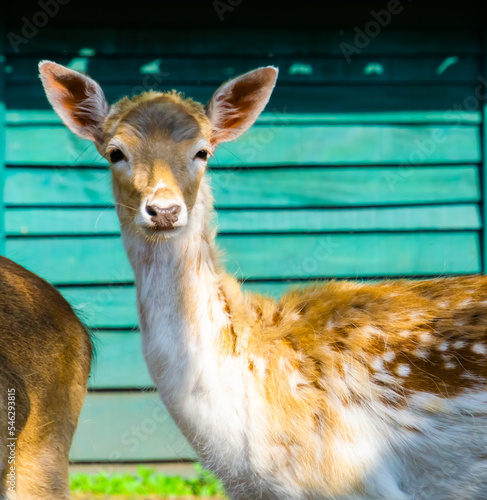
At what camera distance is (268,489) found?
254 centimetres

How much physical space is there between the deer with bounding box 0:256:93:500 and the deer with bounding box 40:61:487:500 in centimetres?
41

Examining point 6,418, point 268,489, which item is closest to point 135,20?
point 6,418

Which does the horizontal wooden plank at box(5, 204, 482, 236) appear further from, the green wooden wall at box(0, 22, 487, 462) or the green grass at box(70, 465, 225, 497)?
the green grass at box(70, 465, 225, 497)

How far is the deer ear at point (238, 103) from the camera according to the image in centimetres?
301

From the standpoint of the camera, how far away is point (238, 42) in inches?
188

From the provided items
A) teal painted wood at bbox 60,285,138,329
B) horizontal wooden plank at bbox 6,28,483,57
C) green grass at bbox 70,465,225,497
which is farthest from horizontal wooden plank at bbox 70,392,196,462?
horizontal wooden plank at bbox 6,28,483,57

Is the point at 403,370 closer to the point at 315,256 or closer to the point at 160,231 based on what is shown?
the point at 160,231

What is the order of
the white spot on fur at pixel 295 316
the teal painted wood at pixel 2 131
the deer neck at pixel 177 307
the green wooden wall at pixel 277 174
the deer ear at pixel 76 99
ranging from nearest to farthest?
the deer neck at pixel 177 307 < the white spot on fur at pixel 295 316 < the deer ear at pixel 76 99 < the teal painted wood at pixel 2 131 < the green wooden wall at pixel 277 174

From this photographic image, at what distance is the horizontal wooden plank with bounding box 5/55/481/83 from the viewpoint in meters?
4.77

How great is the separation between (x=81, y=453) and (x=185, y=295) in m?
2.59

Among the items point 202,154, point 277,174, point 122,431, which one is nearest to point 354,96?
point 277,174

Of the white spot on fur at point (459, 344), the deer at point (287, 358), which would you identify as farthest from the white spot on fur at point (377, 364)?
the white spot on fur at point (459, 344)

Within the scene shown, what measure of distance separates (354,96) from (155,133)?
2559 millimetres

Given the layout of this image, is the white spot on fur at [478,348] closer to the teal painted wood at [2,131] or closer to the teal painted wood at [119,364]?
the teal painted wood at [119,364]
